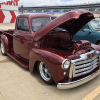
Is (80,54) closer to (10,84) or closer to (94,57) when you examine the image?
(94,57)

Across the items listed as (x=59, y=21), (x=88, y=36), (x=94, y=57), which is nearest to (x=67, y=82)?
(x=94, y=57)

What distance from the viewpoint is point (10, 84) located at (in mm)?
3029

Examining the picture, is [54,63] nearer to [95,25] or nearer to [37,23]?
[37,23]

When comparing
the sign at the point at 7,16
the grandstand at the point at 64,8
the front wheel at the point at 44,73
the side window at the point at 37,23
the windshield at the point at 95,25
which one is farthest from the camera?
the grandstand at the point at 64,8

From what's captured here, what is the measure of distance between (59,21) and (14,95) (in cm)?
184

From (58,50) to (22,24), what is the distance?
171 cm

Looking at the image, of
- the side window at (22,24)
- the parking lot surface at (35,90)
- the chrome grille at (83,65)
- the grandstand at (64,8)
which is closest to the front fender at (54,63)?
the chrome grille at (83,65)

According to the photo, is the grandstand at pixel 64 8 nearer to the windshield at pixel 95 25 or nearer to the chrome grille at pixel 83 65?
the windshield at pixel 95 25

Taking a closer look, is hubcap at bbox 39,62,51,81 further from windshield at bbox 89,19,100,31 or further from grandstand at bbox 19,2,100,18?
grandstand at bbox 19,2,100,18

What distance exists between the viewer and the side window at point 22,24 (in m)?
3.72

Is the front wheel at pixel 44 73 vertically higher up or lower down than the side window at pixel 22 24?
lower down

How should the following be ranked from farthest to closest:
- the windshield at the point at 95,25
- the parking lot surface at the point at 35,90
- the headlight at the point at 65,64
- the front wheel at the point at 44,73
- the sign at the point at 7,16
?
the sign at the point at 7,16 < the windshield at the point at 95,25 < the front wheel at the point at 44,73 < the parking lot surface at the point at 35,90 < the headlight at the point at 65,64

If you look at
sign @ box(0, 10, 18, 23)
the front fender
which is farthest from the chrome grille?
sign @ box(0, 10, 18, 23)

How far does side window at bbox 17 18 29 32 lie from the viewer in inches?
147
